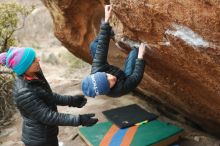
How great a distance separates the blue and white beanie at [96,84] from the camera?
377cm

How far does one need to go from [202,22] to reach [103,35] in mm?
1325

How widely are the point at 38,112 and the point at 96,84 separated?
668 mm

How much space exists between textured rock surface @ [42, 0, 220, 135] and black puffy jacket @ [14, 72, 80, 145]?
4.15 feet

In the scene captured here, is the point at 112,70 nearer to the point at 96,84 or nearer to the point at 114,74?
the point at 114,74

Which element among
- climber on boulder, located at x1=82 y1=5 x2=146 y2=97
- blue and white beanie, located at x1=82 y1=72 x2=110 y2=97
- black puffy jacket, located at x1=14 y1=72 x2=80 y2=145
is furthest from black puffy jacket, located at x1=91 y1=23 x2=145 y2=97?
black puffy jacket, located at x1=14 y1=72 x2=80 y2=145

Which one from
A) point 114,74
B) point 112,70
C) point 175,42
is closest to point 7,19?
point 112,70

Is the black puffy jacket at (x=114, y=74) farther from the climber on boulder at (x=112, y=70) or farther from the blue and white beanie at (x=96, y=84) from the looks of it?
the blue and white beanie at (x=96, y=84)

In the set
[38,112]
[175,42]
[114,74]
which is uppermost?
[175,42]

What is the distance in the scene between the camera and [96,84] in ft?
12.3

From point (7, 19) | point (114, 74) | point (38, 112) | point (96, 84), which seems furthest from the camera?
point (7, 19)

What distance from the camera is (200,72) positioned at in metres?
3.95

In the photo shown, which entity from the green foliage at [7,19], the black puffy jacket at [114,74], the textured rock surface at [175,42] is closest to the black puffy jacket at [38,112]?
the black puffy jacket at [114,74]

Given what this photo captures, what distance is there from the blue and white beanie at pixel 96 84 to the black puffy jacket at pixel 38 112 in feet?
1.05

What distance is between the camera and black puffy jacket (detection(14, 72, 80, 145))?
3.61 m
